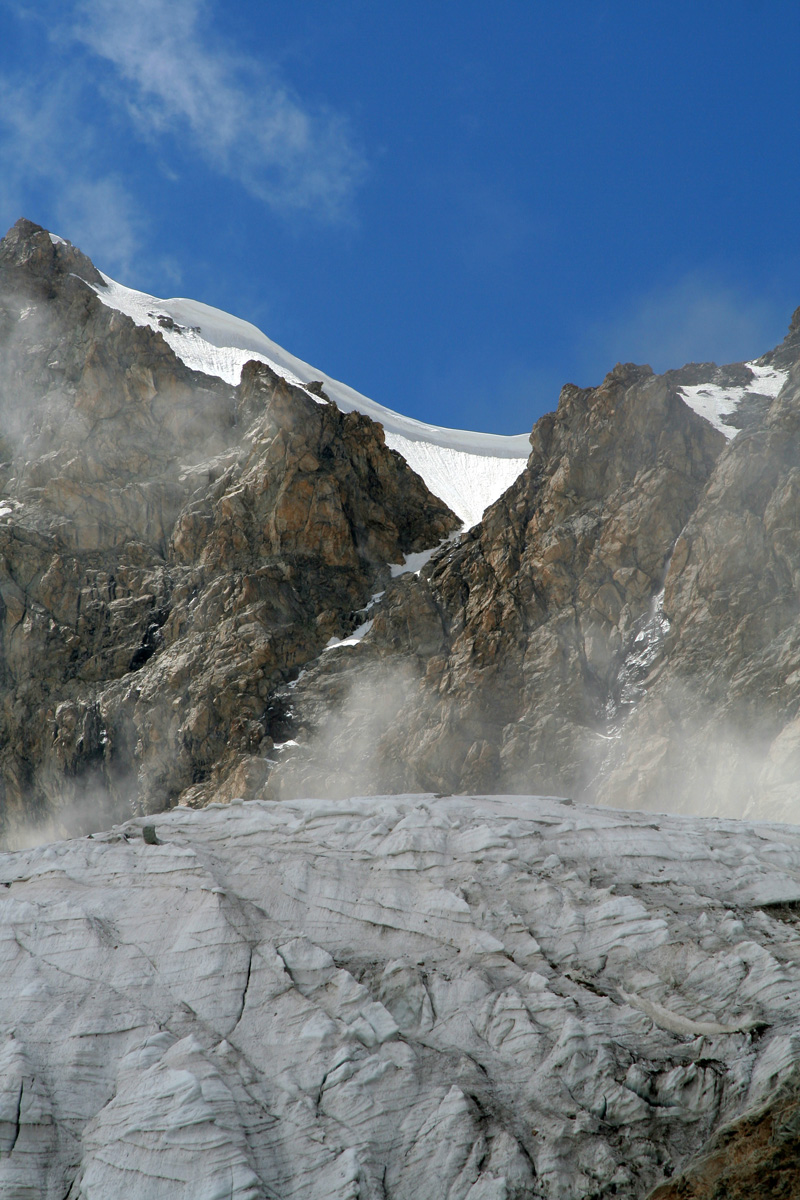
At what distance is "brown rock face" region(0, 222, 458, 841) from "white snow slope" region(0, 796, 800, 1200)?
35.0 meters

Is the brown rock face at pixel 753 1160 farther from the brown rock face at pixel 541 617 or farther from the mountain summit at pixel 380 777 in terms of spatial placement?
the brown rock face at pixel 541 617

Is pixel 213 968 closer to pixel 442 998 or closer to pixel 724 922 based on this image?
pixel 442 998

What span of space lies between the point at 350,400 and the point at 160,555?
50564mm

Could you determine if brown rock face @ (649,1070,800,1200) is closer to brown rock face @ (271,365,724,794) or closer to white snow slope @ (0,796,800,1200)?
white snow slope @ (0,796,800,1200)

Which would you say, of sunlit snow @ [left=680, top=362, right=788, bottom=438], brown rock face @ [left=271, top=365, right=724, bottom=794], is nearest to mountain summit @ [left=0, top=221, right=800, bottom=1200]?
brown rock face @ [left=271, top=365, right=724, bottom=794]

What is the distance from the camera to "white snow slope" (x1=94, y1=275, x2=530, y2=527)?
94.1 metres

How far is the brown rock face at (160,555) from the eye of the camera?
195ft

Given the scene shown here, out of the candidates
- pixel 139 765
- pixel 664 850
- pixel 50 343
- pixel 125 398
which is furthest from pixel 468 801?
pixel 50 343

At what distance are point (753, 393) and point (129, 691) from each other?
44702mm

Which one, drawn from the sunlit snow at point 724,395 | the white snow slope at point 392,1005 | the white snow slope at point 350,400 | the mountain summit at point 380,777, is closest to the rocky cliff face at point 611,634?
the mountain summit at point 380,777

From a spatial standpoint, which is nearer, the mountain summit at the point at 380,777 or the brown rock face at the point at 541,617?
the mountain summit at the point at 380,777

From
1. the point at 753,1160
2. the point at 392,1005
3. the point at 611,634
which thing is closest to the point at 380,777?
the point at 611,634

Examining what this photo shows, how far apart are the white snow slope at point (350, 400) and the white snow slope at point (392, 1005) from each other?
67693 millimetres

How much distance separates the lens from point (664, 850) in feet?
62.3
